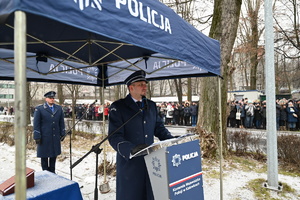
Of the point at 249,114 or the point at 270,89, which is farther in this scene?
the point at 249,114

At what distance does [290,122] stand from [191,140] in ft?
43.1

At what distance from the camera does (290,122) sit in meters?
13.2

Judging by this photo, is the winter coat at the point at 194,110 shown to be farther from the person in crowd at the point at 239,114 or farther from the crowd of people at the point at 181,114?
the person in crowd at the point at 239,114

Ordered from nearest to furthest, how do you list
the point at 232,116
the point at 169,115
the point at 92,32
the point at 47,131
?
the point at 92,32 < the point at 47,131 < the point at 232,116 < the point at 169,115

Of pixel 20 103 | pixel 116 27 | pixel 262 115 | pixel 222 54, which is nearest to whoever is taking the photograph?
pixel 20 103

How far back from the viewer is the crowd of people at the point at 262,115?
13.1 metres

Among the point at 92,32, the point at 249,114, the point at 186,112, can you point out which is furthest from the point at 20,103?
the point at 186,112

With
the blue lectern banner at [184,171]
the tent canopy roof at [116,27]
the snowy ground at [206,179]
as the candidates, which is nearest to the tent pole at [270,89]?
the snowy ground at [206,179]

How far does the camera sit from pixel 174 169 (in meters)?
2.37

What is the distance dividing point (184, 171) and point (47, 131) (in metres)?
3.57

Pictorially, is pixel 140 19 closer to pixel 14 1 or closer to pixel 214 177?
pixel 14 1

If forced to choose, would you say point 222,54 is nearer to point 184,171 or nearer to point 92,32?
point 184,171

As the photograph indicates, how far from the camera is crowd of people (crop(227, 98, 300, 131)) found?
13141mm

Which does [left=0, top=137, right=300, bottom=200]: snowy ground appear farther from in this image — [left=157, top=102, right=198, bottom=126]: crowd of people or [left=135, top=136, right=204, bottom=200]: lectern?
[left=157, top=102, right=198, bottom=126]: crowd of people
